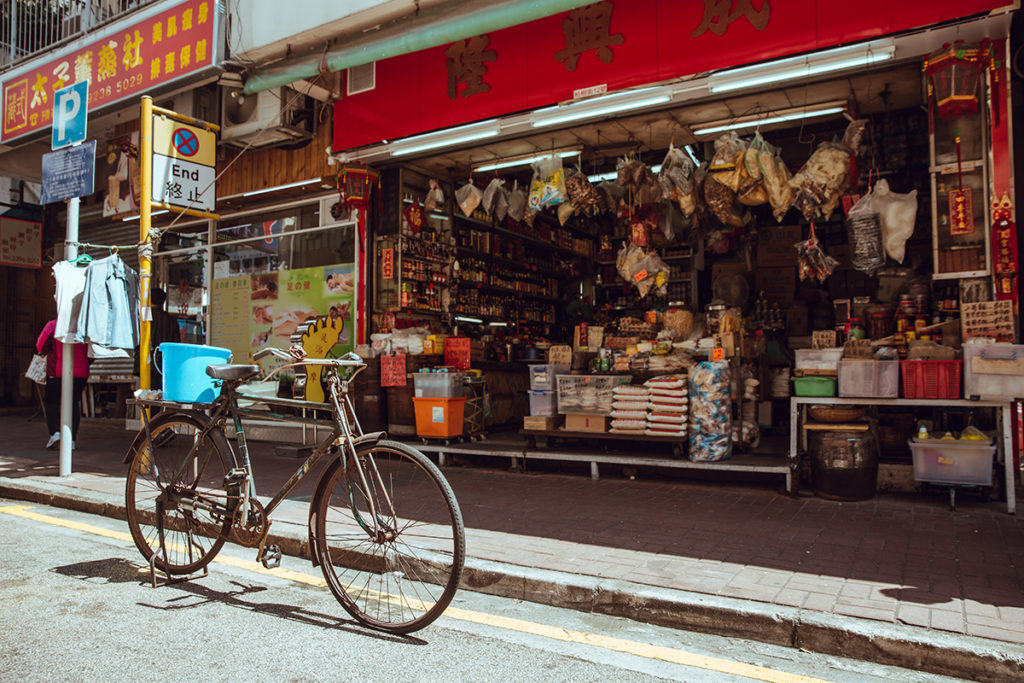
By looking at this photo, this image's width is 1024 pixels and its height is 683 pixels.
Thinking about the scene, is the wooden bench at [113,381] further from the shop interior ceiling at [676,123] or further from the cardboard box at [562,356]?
the cardboard box at [562,356]

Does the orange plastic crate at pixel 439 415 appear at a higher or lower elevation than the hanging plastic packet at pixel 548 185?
lower

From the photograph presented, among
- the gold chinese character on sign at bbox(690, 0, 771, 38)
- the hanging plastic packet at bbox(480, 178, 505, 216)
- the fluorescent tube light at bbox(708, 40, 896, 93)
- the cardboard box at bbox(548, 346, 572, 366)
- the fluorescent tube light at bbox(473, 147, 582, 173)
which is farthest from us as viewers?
the hanging plastic packet at bbox(480, 178, 505, 216)

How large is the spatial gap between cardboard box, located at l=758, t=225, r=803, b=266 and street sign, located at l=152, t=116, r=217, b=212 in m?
9.44

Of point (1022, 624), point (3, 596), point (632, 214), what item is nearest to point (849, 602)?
point (1022, 624)

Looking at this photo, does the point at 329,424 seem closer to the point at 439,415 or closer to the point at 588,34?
the point at 439,415

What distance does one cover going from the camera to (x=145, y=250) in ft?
25.2

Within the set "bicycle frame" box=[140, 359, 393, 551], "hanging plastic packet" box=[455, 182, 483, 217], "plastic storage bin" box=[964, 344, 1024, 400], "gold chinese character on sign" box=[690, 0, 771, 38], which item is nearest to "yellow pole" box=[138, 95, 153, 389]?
"hanging plastic packet" box=[455, 182, 483, 217]

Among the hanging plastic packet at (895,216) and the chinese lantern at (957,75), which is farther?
the hanging plastic packet at (895,216)

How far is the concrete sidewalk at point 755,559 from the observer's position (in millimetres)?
3322

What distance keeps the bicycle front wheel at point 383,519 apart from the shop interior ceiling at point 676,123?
19.1ft

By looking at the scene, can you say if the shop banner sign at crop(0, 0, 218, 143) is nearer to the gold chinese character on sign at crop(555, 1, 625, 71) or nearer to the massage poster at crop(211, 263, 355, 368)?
the massage poster at crop(211, 263, 355, 368)

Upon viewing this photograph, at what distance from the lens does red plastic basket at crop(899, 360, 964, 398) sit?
5875 mm

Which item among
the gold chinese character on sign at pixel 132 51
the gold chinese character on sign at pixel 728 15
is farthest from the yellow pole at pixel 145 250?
the gold chinese character on sign at pixel 728 15

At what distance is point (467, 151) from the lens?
941cm
